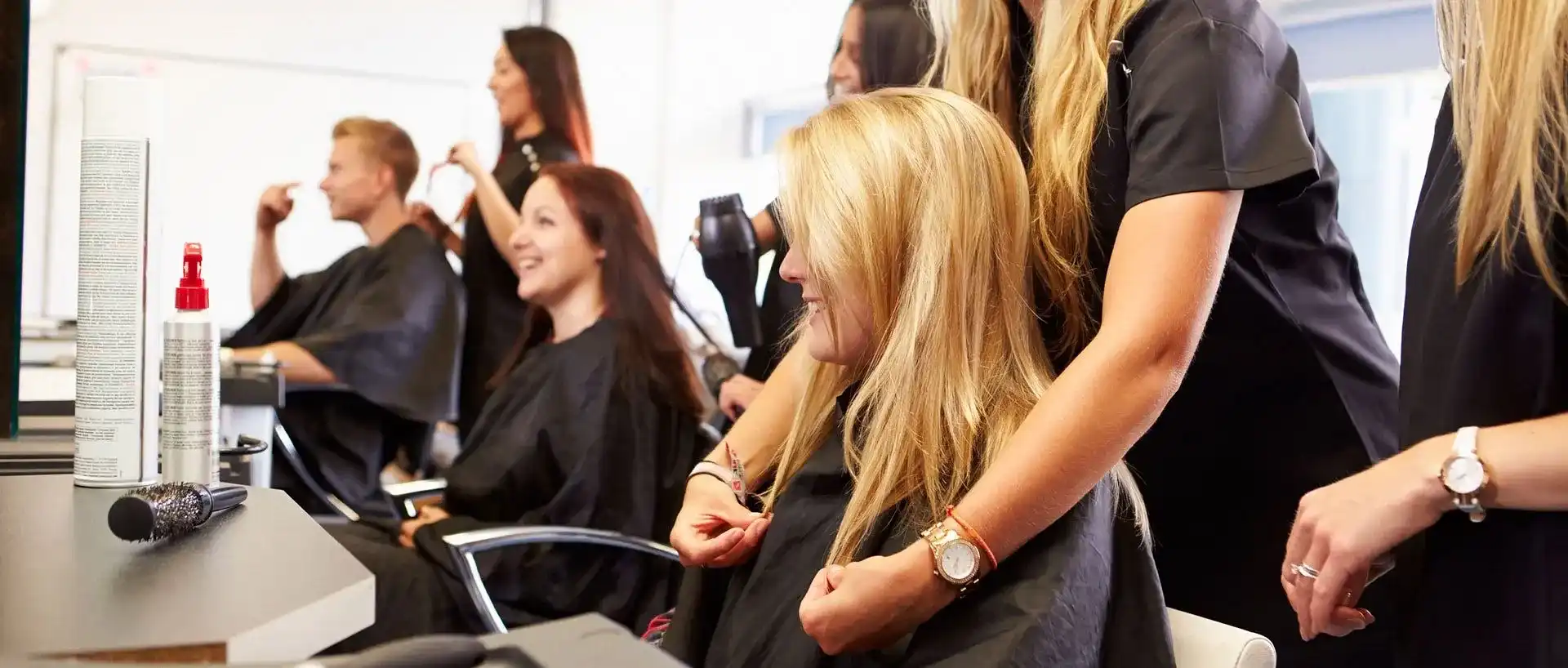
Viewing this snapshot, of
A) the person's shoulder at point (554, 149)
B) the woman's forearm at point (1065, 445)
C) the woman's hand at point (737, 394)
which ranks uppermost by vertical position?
the person's shoulder at point (554, 149)

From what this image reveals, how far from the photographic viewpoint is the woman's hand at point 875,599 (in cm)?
116

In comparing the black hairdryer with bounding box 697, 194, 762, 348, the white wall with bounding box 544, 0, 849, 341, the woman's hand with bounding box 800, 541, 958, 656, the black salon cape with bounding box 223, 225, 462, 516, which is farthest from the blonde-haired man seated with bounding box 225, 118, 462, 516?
the woman's hand with bounding box 800, 541, 958, 656

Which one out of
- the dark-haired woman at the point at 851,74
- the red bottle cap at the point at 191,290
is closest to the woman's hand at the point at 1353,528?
the red bottle cap at the point at 191,290

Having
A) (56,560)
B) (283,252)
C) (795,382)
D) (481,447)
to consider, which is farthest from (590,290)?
(56,560)

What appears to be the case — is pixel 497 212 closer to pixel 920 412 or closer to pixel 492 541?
pixel 492 541

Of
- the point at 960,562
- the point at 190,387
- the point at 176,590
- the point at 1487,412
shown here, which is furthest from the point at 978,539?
the point at 190,387

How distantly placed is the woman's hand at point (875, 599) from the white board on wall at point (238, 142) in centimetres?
223

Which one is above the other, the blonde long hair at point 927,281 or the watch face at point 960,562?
the blonde long hair at point 927,281

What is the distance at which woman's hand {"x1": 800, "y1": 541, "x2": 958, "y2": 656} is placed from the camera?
3.80 ft

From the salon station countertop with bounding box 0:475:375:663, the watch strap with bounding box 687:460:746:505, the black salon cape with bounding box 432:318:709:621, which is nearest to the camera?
the salon station countertop with bounding box 0:475:375:663

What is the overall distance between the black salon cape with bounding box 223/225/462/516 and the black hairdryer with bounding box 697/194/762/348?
745mm

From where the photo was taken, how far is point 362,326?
10.6 ft

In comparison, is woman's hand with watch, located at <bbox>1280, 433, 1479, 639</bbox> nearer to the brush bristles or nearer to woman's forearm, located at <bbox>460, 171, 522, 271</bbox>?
the brush bristles

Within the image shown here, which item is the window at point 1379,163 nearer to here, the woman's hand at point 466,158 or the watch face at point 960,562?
the watch face at point 960,562
